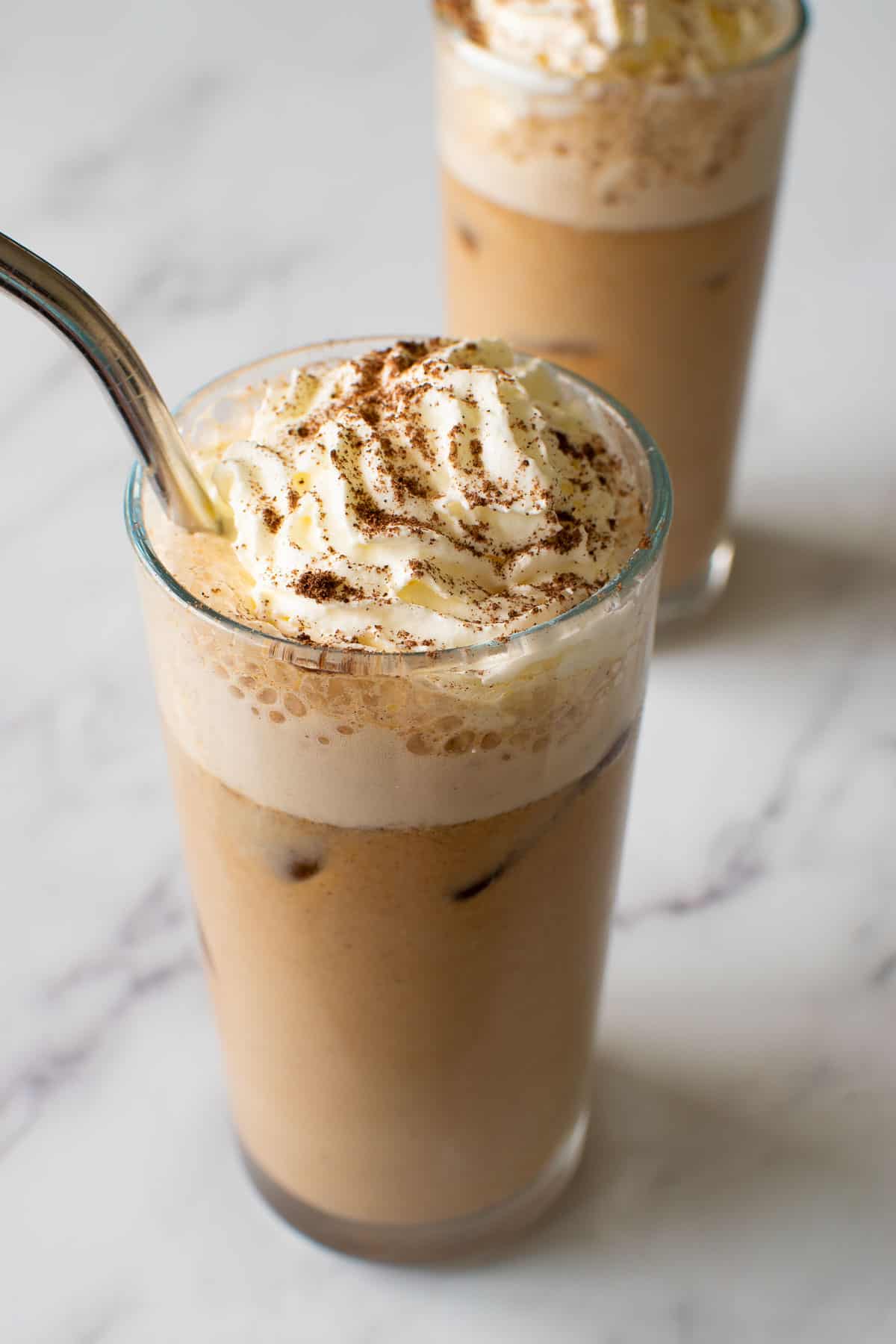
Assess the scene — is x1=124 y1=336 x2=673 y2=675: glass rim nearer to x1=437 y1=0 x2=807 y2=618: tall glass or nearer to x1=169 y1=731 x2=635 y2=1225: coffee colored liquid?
x1=169 y1=731 x2=635 y2=1225: coffee colored liquid

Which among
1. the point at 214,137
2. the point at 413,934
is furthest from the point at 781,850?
the point at 214,137

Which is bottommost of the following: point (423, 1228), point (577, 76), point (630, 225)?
point (423, 1228)

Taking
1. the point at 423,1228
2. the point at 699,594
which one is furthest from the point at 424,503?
the point at 699,594

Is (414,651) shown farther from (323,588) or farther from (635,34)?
(635,34)

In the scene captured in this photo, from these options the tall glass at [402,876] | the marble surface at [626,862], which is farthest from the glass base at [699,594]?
the tall glass at [402,876]

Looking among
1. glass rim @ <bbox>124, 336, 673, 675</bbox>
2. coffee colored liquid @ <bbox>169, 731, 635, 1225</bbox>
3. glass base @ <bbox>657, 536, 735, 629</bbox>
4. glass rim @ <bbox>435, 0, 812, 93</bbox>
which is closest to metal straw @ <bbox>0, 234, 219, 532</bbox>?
glass rim @ <bbox>124, 336, 673, 675</bbox>

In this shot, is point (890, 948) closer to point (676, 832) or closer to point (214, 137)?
point (676, 832)
